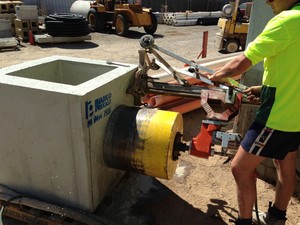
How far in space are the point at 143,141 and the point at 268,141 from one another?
3.36ft

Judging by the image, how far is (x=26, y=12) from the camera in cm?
1175

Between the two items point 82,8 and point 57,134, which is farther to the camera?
point 82,8

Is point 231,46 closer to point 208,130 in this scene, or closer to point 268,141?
point 208,130

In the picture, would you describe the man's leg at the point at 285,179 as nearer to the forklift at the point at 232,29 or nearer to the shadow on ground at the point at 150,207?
the shadow on ground at the point at 150,207

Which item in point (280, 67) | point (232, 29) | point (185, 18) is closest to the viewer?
point (280, 67)

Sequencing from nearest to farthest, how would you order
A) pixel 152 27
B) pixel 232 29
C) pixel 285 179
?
pixel 285 179
pixel 232 29
pixel 152 27

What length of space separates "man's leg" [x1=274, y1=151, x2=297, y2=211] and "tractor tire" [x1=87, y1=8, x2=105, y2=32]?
13657 mm

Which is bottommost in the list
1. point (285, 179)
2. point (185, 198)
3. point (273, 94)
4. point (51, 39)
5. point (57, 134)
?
point (185, 198)

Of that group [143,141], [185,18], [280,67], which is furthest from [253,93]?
[185,18]

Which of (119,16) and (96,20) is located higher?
(119,16)

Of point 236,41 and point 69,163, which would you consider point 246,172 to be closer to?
point 69,163

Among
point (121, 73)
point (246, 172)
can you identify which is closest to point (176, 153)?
point (246, 172)

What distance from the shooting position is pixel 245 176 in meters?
2.55

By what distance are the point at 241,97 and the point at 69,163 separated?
168 cm
